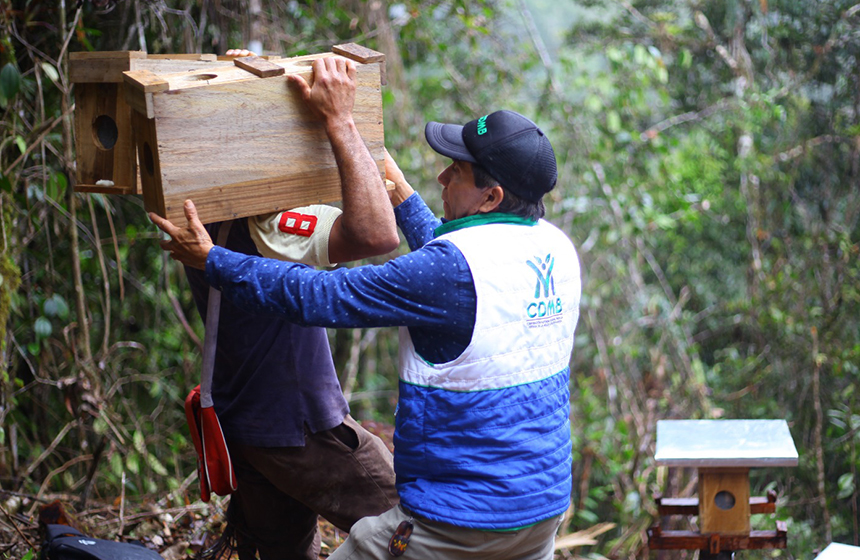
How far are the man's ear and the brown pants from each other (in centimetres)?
80

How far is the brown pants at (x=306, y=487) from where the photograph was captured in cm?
227

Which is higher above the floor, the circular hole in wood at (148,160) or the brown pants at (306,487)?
the circular hole in wood at (148,160)

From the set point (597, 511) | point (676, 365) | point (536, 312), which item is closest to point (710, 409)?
point (676, 365)

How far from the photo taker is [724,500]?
300cm

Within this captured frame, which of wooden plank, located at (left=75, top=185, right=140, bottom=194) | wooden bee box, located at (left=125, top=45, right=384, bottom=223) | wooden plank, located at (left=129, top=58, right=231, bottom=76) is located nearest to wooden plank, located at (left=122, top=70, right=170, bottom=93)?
wooden bee box, located at (left=125, top=45, right=384, bottom=223)

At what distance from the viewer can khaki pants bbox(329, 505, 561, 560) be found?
6.09ft

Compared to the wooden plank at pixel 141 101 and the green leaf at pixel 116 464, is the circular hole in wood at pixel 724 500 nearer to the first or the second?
A: the wooden plank at pixel 141 101

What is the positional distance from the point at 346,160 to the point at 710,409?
13.5 ft

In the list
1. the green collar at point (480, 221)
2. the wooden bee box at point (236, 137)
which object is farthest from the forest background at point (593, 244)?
the green collar at point (480, 221)

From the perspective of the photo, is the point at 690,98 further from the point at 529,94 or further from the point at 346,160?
the point at 346,160

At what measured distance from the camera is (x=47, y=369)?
368 centimetres

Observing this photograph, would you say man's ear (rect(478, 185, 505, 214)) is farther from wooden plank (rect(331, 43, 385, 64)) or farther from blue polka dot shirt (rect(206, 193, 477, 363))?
wooden plank (rect(331, 43, 385, 64))

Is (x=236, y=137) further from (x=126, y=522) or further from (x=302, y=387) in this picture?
(x=126, y=522)

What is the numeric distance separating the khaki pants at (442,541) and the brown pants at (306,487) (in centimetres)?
32
